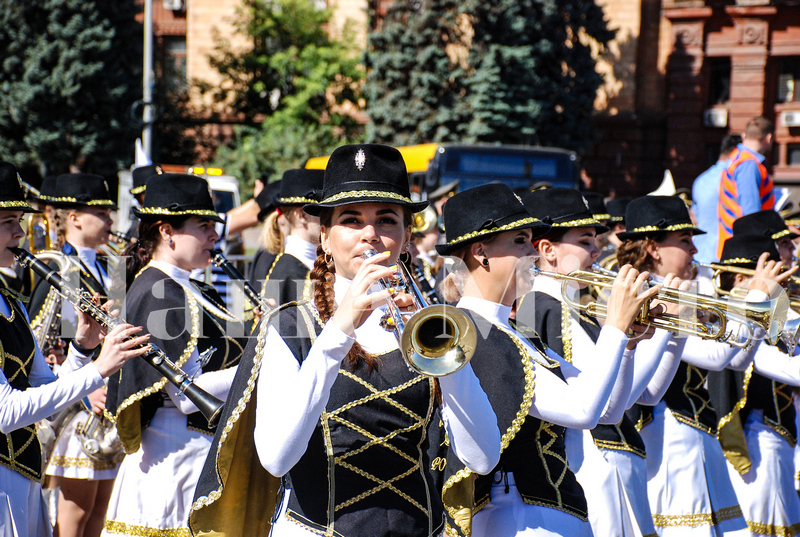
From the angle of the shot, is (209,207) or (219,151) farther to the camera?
(219,151)

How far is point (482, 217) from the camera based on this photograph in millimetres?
3211

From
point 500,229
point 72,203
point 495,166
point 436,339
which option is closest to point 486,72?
point 495,166

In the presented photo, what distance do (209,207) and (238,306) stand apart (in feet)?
8.13

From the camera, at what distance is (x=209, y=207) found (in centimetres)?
470

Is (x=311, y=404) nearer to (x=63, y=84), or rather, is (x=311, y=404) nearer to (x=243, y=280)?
(x=243, y=280)

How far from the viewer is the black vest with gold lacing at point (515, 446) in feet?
9.82

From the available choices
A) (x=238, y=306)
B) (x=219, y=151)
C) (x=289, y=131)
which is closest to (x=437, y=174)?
(x=238, y=306)

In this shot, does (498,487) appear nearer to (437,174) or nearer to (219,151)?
(437,174)

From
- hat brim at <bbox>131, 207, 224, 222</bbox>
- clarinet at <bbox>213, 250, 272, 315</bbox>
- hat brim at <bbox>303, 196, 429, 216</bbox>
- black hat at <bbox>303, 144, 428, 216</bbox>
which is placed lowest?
clarinet at <bbox>213, 250, 272, 315</bbox>

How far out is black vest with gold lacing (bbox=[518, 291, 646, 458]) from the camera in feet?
13.4

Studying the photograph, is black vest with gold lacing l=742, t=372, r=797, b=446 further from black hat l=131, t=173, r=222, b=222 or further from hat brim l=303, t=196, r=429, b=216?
hat brim l=303, t=196, r=429, b=216

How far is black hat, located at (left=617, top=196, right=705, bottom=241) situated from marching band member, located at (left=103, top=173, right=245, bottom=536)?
2.38 meters

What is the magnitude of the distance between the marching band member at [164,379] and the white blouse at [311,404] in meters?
1.57

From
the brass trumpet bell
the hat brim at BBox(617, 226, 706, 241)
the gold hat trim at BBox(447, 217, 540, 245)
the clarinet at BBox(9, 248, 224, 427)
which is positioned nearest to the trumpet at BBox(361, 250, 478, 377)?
the brass trumpet bell
